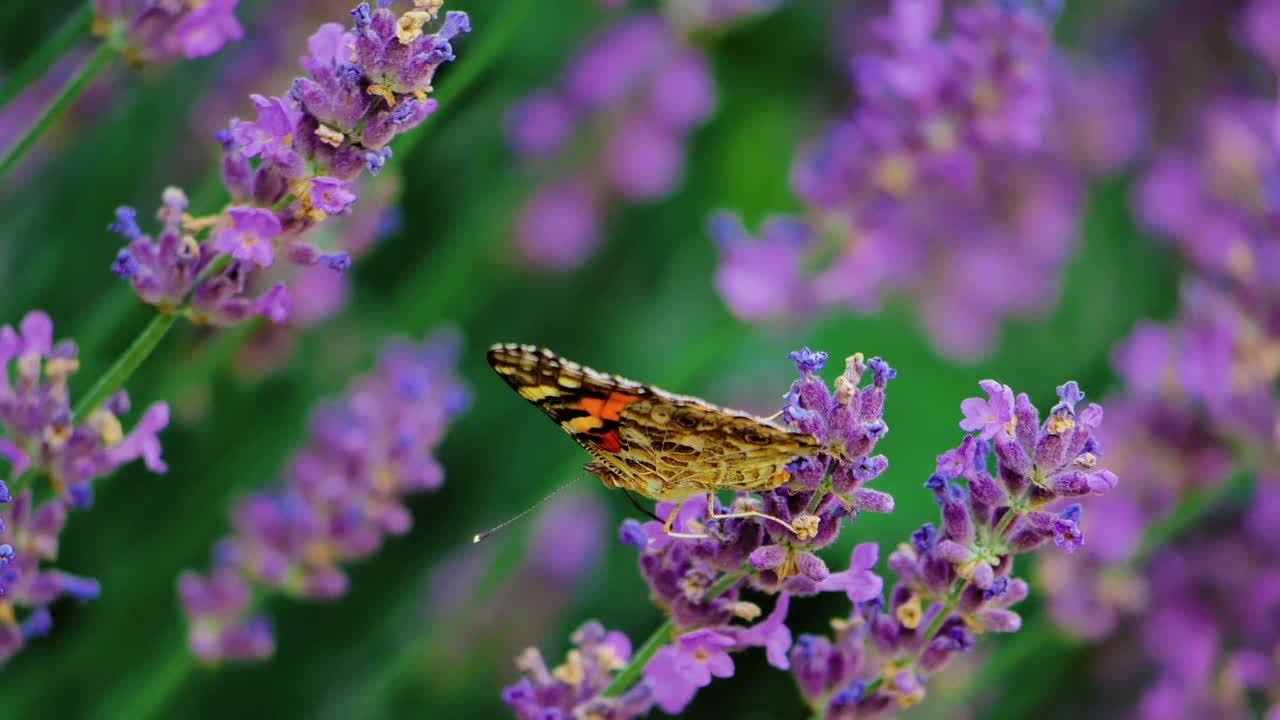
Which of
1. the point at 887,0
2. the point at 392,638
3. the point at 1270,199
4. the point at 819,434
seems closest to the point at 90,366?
the point at 392,638

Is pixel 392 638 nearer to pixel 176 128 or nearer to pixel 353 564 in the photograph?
pixel 353 564

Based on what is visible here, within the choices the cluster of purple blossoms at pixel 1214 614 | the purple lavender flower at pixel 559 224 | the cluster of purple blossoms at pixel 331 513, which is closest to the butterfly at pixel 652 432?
the cluster of purple blossoms at pixel 331 513

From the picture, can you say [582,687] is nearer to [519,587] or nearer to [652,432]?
[652,432]

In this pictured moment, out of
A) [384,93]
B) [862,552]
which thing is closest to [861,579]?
[862,552]

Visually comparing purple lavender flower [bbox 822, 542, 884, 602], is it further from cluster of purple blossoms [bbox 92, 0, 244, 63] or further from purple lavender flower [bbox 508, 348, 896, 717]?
cluster of purple blossoms [bbox 92, 0, 244, 63]

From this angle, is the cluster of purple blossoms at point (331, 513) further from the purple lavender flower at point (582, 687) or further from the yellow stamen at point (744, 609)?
the yellow stamen at point (744, 609)

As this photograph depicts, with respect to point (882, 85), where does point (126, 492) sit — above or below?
below
